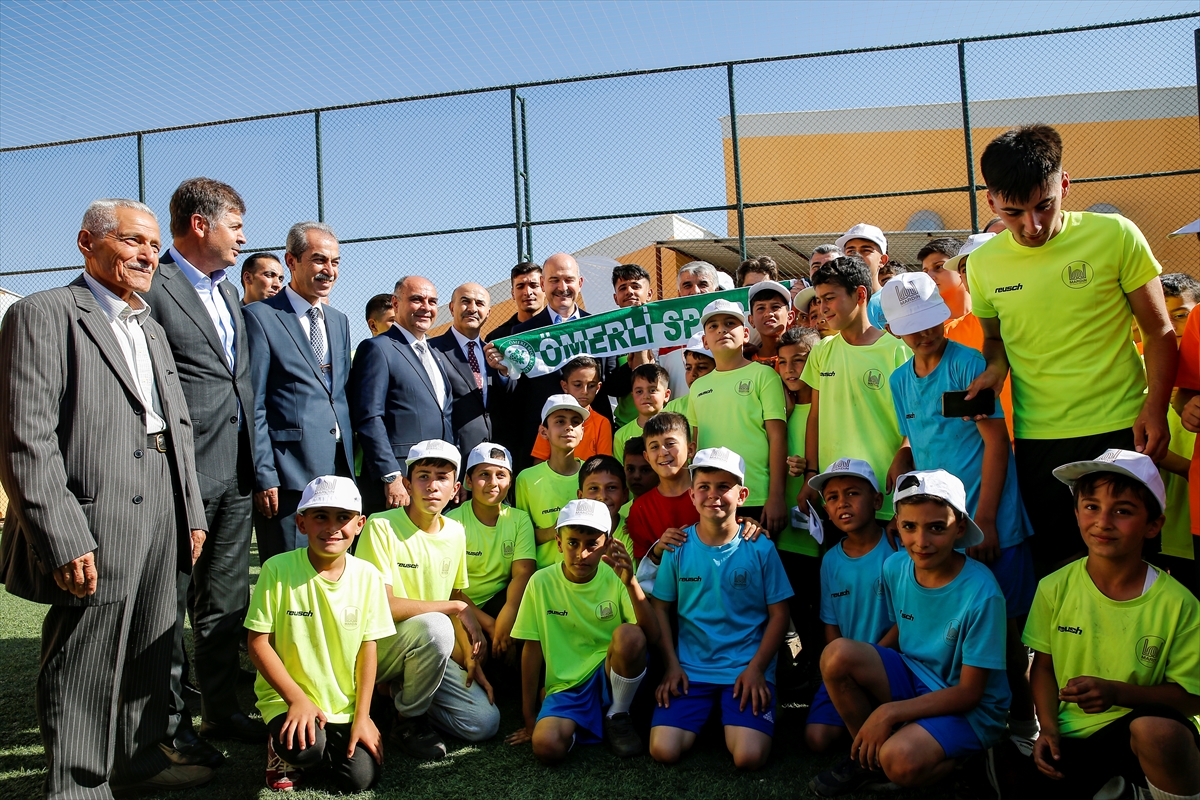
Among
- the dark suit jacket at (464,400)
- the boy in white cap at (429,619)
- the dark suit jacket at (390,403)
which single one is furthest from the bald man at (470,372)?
the boy in white cap at (429,619)

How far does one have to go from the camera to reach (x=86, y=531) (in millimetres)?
2980

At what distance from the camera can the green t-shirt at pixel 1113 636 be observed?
2.83 metres

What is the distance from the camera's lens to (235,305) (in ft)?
13.5

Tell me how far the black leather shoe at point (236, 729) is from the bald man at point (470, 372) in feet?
6.33

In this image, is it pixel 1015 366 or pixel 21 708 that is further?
pixel 21 708

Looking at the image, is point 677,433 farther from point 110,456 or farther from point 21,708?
point 21,708

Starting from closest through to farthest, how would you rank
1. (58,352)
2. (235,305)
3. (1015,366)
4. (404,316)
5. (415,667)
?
1. (58,352)
2. (1015,366)
3. (415,667)
4. (235,305)
5. (404,316)

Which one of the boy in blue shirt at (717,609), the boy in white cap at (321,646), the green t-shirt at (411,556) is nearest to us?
the boy in white cap at (321,646)

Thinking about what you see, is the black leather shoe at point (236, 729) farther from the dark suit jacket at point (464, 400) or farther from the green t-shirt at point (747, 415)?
the green t-shirt at point (747, 415)

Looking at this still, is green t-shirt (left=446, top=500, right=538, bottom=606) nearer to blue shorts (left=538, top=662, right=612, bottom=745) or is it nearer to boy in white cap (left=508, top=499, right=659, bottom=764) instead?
boy in white cap (left=508, top=499, right=659, bottom=764)

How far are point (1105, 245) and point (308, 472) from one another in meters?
3.68

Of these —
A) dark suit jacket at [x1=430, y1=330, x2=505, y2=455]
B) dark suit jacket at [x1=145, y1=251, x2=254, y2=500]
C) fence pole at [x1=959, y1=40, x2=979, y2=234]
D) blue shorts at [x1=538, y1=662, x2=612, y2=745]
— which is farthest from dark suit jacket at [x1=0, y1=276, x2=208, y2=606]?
fence pole at [x1=959, y1=40, x2=979, y2=234]

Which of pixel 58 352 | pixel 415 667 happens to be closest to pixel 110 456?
pixel 58 352

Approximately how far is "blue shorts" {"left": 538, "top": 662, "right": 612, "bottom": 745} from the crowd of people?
0.01 metres
